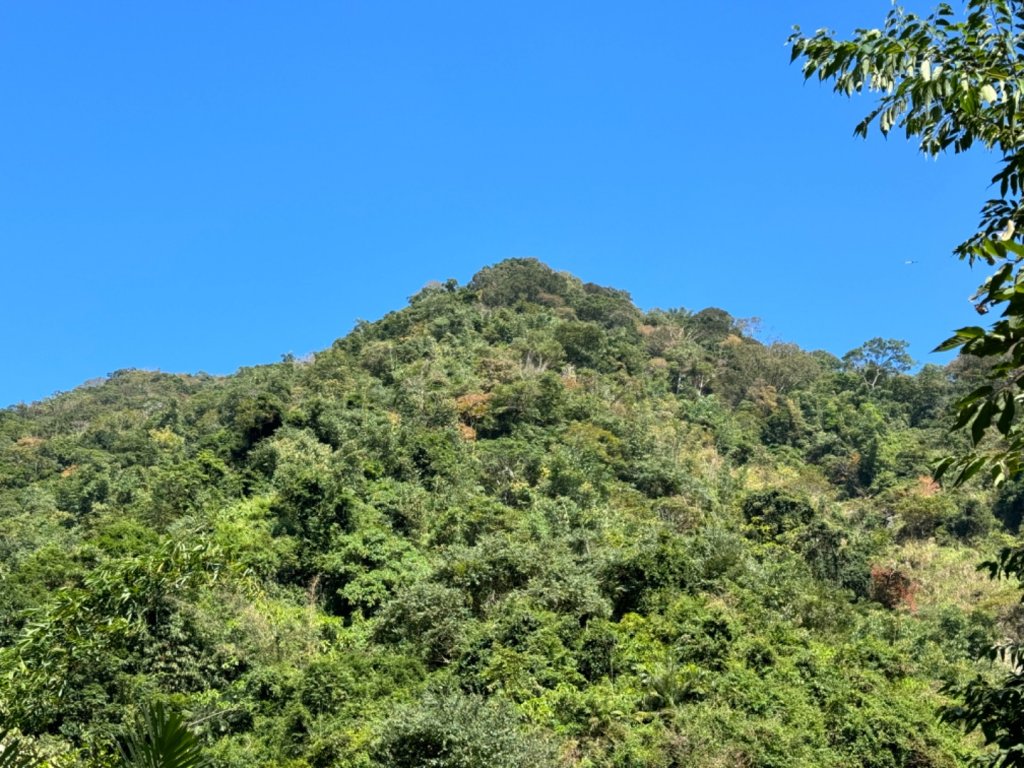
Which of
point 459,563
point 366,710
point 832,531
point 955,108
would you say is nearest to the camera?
point 955,108

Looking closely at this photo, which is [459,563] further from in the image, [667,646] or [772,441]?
[772,441]

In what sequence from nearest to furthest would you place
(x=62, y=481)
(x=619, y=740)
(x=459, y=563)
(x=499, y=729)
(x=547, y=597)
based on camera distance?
1. (x=499, y=729)
2. (x=619, y=740)
3. (x=547, y=597)
4. (x=459, y=563)
5. (x=62, y=481)

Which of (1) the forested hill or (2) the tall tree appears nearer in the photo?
(2) the tall tree

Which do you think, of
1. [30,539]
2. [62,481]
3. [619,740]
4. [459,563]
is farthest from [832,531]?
[62,481]

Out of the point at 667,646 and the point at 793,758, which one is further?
the point at 667,646

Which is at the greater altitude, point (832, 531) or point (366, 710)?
point (832, 531)

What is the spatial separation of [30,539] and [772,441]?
3568cm

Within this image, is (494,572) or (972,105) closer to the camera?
(972,105)

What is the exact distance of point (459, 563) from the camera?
18703mm

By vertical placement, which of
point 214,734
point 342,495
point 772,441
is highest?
point 772,441

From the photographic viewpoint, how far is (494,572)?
1866cm

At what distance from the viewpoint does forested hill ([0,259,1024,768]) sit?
12023 mm

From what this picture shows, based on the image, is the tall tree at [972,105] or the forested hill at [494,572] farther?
the forested hill at [494,572]

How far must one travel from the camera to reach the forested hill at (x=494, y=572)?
39.4 ft
